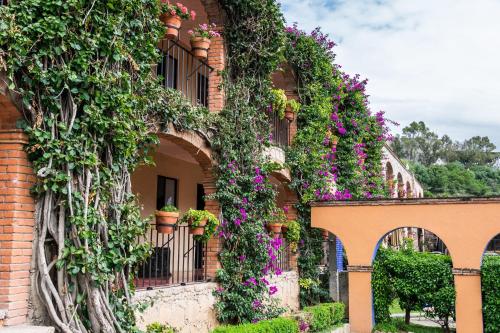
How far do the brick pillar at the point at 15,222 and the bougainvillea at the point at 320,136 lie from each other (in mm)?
8002

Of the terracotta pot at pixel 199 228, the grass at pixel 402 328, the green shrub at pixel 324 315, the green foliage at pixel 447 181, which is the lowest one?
the grass at pixel 402 328

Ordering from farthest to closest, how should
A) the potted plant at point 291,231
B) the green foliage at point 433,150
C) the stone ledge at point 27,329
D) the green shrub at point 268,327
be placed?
the green foliage at point 433,150 < the potted plant at point 291,231 < the green shrub at point 268,327 < the stone ledge at point 27,329

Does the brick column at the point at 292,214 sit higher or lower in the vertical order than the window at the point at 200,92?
lower

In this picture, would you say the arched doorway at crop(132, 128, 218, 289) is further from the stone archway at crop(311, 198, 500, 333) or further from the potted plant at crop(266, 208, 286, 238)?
the stone archway at crop(311, 198, 500, 333)

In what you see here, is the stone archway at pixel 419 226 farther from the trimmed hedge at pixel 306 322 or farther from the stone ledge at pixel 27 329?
the stone ledge at pixel 27 329

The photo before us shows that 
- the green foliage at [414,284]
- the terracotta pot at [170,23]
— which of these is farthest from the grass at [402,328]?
the terracotta pot at [170,23]

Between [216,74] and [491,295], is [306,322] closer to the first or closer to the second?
[491,295]

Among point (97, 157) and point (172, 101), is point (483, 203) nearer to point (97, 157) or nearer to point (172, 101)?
point (172, 101)

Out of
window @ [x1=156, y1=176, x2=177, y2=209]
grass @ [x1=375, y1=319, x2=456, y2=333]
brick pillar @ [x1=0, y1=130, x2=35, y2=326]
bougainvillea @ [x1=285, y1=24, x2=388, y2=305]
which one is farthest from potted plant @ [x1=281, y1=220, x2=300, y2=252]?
brick pillar @ [x1=0, y1=130, x2=35, y2=326]

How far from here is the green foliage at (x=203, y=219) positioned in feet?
25.9

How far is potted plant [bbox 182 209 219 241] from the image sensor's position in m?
7.91

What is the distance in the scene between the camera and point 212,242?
8.74 m

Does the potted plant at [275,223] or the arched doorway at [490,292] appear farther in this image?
the arched doorway at [490,292]

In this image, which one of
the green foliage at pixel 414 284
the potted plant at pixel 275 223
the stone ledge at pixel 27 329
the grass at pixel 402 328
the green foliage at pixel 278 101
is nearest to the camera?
the stone ledge at pixel 27 329
